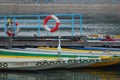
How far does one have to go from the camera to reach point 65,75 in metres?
19.7

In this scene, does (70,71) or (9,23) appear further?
(9,23)

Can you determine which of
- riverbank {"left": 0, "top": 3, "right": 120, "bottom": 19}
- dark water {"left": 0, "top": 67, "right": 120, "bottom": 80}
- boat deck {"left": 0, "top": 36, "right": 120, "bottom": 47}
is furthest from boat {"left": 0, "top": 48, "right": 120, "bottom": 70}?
riverbank {"left": 0, "top": 3, "right": 120, "bottom": 19}

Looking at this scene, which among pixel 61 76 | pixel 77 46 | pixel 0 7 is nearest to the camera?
pixel 61 76

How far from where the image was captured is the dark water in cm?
1917

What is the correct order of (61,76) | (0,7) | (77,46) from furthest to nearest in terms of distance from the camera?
(0,7)
(77,46)
(61,76)

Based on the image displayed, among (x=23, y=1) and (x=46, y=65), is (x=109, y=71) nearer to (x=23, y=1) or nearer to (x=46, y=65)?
(x=46, y=65)

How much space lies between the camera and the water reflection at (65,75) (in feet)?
62.9

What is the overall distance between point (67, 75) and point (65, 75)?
9 centimetres

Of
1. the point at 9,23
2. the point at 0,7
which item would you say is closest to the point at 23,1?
the point at 0,7

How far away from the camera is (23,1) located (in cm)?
7862

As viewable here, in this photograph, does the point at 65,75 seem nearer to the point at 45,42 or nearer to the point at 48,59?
the point at 48,59

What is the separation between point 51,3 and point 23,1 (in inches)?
183

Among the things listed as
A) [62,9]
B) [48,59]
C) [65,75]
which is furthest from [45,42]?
[62,9]

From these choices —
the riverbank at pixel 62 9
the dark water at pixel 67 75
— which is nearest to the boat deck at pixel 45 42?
the dark water at pixel 67 75
